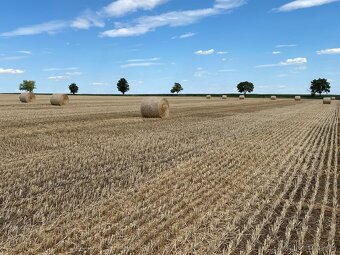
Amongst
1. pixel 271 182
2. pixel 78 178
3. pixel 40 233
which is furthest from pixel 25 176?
pixel 271 182

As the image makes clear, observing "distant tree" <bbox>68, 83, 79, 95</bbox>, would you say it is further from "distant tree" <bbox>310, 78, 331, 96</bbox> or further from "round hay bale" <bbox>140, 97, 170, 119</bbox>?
"round hay bale" <bbox>140, 97, 170, 119</bbox>

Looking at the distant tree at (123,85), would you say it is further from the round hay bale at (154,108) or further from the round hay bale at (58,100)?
the round hay bale at (154,108)

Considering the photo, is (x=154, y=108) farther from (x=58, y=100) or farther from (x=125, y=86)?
(x=125, y=86)

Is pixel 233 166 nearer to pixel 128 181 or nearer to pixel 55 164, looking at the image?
pixel 128 181

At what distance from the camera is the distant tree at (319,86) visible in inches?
4653

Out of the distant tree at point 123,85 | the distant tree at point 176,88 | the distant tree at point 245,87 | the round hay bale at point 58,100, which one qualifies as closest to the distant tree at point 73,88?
the distant tree at point 123,85

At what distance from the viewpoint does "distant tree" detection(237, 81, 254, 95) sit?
14125cm

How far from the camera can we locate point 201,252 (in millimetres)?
4520

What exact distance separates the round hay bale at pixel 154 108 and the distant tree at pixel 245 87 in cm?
12390

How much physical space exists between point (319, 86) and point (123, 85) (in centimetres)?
6341

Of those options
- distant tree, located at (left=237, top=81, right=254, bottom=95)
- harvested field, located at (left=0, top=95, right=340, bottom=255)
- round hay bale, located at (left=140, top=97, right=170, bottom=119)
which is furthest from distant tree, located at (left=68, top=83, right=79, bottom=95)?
harvested field, located at (left=0, top=95, right=340, bottom=255)

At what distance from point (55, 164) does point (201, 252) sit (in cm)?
533

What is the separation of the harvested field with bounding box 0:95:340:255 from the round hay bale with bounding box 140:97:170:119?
28.9 ft

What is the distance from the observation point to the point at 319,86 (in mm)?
118875
